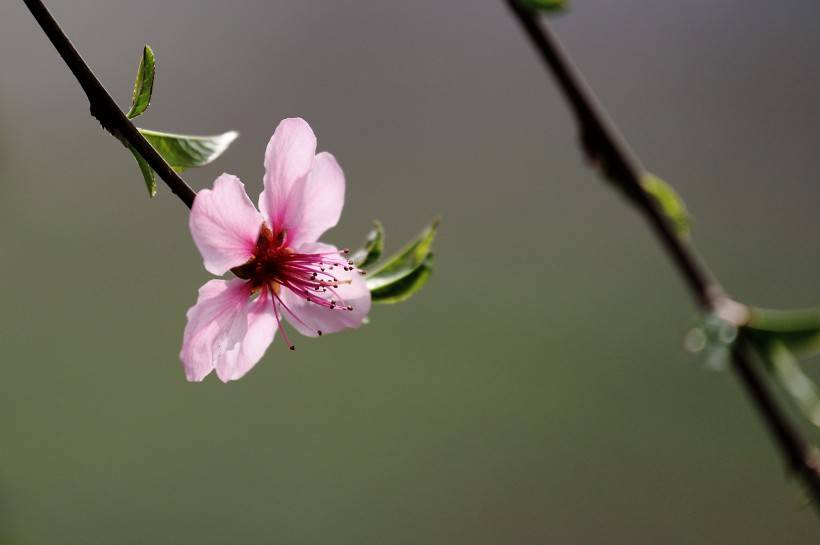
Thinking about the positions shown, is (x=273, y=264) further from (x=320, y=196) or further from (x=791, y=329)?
(x=791, y=329)

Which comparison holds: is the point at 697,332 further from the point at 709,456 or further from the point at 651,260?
the point at 651,260

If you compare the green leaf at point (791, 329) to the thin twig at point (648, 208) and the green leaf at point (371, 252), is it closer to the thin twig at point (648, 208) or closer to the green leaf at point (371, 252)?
the thin twig at point (648, 208)

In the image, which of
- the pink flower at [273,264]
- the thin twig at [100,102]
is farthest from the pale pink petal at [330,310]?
the thin twig at [100,102]

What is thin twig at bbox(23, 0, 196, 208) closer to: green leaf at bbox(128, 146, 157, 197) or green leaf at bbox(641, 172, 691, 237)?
green leaf at bbox(128, 146, 157, 197)

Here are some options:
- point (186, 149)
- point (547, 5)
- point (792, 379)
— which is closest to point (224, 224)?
point (186, 149)

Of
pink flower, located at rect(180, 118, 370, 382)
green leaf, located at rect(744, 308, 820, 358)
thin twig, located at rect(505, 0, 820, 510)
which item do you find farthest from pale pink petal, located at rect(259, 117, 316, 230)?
green leaf, located at rect(744, 308, 820, 358)

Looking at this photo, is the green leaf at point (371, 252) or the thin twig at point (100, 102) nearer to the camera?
the thin twig at point (100, 102)

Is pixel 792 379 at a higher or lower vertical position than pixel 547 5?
lower
